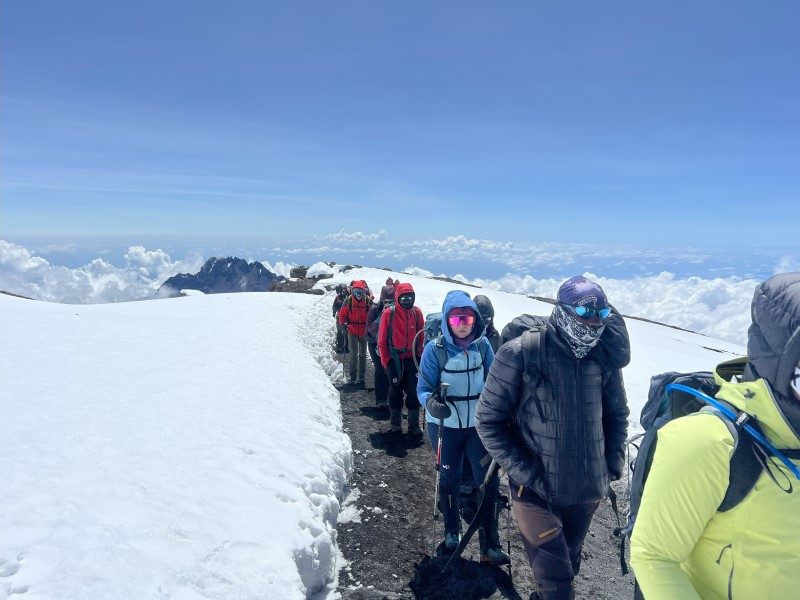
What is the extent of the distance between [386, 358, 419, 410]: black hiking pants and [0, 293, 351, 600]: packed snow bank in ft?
4.37

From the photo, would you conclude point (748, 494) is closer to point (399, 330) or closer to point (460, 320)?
point (460, 320)

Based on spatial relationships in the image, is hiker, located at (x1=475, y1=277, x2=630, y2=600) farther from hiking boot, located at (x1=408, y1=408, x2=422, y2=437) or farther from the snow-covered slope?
hiking boot, located at (x1=408, y1=408, x2=422, y2=437)

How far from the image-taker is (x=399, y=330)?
9297 millimetres

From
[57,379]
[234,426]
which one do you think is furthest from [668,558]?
[57,379]

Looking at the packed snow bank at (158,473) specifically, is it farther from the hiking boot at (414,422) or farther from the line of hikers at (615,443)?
the line of hikers at (615,443)

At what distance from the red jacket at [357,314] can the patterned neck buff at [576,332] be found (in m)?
9.52

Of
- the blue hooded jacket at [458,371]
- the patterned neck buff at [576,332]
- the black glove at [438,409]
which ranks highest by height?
the patterned neck buff at [576,332]

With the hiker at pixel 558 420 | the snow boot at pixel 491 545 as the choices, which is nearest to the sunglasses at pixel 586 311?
the hiker at pixel 558 420

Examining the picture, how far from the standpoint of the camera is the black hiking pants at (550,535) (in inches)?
134

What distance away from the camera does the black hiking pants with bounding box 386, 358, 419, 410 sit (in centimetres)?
913

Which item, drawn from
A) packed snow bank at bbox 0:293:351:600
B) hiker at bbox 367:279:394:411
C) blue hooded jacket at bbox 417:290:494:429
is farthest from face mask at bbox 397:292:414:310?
blue hooded jacket at bbox 417:290:494:429

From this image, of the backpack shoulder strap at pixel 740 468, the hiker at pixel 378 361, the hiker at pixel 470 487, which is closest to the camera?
the backpack shoulder strap at pixel 740 468

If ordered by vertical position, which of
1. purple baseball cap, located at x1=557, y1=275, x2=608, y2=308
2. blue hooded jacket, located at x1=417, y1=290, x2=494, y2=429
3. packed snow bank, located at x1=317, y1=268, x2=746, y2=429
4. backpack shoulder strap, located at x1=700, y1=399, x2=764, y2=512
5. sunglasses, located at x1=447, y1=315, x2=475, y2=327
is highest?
purple baseball cap, located at x1=557, y1=275, x2=608, y2=308

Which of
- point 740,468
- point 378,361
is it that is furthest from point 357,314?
point 740,468
